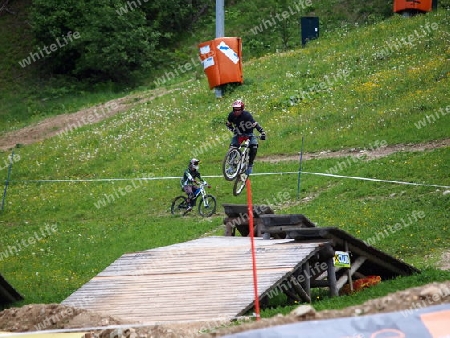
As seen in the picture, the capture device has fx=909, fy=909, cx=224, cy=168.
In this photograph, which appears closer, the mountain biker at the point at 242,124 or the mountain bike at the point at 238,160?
the mountain biker at the point at 242,124

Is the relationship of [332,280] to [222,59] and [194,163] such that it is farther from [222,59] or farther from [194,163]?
[222,59]

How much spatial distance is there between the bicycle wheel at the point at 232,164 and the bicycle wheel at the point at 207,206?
2458 millimetres

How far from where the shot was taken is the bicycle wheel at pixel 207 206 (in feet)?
84.8

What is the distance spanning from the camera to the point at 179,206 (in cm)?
2638

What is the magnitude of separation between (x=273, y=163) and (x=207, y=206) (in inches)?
150

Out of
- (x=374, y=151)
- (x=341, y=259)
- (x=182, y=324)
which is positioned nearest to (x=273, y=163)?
(x=374, y=151)

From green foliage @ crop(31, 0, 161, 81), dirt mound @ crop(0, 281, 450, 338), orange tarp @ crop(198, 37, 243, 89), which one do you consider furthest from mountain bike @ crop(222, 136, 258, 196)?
green foliage @ crop(31, 0, 161, 81)

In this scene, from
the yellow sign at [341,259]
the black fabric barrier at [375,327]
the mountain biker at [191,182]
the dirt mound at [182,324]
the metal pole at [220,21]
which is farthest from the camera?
the metal pole at [220,21]

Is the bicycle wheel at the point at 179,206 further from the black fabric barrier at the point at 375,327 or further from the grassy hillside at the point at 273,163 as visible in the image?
the black fabric barrier at the point at 375,327

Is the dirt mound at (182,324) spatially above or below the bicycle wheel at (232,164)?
below

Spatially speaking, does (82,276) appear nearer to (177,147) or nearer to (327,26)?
(177,147)

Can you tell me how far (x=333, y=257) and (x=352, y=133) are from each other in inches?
562

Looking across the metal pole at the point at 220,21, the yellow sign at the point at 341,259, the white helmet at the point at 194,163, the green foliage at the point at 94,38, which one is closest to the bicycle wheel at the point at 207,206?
the white helmet at the point at 194,163

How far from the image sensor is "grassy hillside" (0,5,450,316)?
72.2 feet
